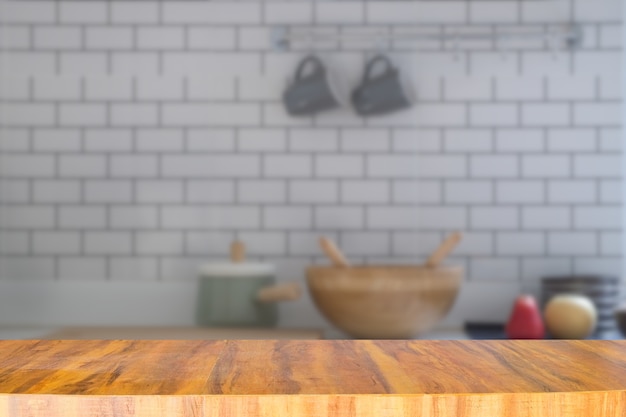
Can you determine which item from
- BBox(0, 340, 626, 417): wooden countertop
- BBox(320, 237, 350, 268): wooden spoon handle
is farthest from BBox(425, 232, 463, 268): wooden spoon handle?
BBox(0, 340, 626, 417): wooden countertop

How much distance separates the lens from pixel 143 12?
1805 mm

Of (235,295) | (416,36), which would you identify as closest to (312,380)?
(235,295)

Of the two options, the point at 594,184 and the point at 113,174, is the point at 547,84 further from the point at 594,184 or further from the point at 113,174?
the point at 113,174

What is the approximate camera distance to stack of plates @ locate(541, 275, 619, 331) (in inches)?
63.9

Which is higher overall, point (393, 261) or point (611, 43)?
point (611, 43)

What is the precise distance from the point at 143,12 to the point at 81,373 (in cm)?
140

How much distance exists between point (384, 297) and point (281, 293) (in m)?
0.21

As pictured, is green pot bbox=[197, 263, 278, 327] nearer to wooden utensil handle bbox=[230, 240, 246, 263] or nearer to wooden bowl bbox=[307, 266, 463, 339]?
wooden utensil handle bbox=[230, 240, 246, 263]

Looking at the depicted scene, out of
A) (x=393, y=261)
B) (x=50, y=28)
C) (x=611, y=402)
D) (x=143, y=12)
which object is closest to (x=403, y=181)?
(x=393, y=261)

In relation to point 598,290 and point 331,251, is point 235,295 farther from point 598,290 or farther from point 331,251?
point 598,290

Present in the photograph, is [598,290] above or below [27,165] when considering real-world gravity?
below

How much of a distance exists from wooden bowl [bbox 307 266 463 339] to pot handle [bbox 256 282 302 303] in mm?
40

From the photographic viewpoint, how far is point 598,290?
1642 millimetres

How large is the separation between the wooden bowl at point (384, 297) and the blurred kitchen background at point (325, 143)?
10.2 inches
